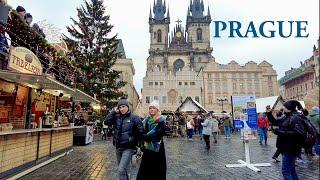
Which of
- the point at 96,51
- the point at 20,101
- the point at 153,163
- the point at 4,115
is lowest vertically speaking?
the point at 153,163

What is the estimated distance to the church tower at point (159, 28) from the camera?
10494 centimetres

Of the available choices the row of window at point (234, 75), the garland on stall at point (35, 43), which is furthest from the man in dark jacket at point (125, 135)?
the row of window at point (234, 75)

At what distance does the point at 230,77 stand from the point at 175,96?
17003mm

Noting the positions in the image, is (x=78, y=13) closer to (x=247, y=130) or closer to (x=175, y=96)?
(x=247, y=130)

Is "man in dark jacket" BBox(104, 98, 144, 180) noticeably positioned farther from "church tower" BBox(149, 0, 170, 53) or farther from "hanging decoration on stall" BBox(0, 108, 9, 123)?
"church tower" BBox(149, 0, 170, 53)

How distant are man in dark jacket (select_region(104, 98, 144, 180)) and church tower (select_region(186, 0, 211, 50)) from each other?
98956 mm

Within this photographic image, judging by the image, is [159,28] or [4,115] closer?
[4,115]

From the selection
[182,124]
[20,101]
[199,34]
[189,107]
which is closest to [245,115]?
[20,101]

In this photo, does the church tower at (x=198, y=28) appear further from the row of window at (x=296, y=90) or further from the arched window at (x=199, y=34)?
the row of window at (x=296, y=90)

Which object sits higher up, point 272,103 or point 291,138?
point 272,103

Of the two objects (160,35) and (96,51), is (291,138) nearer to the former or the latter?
(96,51)

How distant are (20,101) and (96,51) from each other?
693 inches

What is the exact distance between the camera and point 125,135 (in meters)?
5.39

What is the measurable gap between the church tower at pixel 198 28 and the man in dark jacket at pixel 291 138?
324 ft
